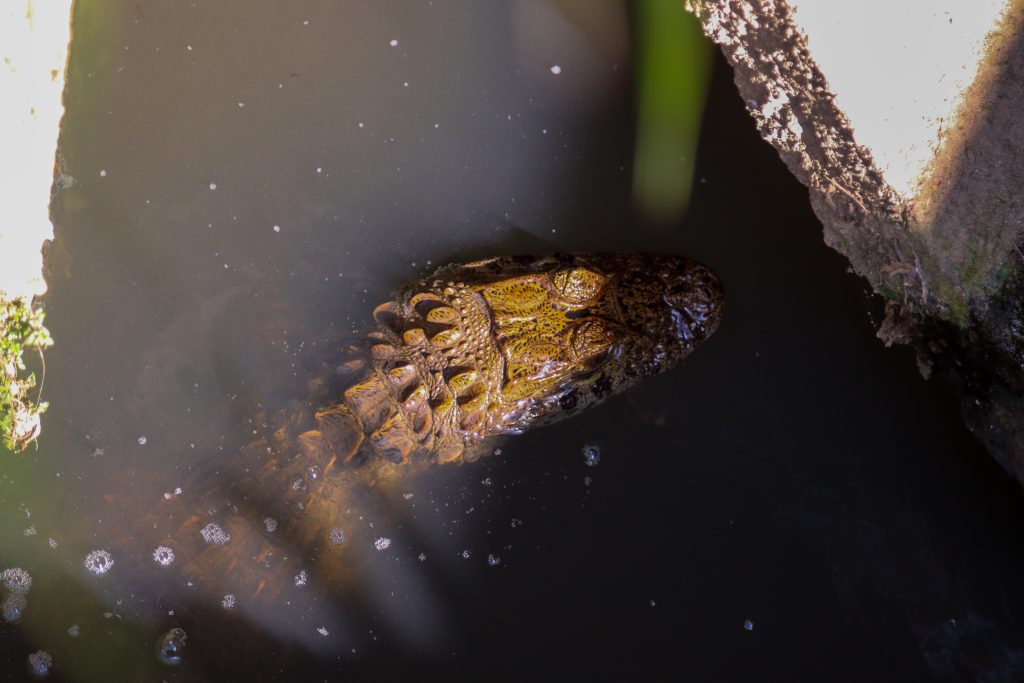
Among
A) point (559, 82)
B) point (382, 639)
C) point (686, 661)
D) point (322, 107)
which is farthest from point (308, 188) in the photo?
point (686, 661)

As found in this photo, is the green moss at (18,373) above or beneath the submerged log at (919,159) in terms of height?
beneath

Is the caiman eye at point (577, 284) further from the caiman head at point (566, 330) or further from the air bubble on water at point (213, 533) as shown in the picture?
the air bubble on water at point (213, 533)

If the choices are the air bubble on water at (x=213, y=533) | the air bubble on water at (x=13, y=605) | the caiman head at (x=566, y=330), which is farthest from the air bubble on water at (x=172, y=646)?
the caiman head at (x=566, y=330)

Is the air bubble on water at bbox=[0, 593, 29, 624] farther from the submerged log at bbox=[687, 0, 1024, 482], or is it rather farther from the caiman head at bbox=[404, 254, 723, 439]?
the submerged log at bbox=[687, 0, 1024, 482]

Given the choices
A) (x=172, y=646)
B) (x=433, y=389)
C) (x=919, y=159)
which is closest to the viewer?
(x=919, y=159)

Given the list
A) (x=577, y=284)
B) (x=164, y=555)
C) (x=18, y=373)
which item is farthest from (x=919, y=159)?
(x=18, y=373)

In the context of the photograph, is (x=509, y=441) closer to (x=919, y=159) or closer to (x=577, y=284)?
(x=577, y=284)
